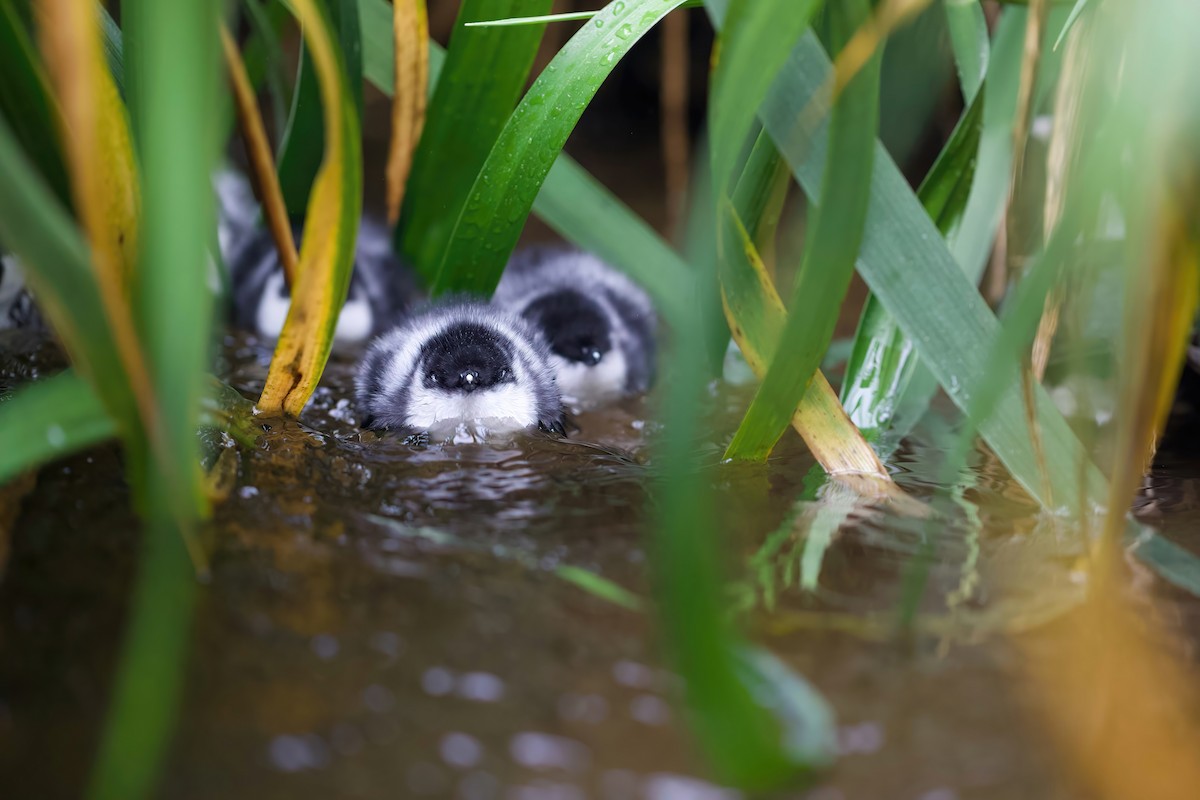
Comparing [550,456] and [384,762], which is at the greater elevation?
[550,456]

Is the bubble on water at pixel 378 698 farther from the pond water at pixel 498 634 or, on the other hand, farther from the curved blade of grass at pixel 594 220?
the curved blade of grass at pixel 594 220

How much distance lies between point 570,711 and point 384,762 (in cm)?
20

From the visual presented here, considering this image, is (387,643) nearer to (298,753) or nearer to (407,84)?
(298,753)

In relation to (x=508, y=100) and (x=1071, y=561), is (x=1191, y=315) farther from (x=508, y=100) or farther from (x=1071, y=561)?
(x=508, y=100)

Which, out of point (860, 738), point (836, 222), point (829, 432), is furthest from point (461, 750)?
point (829, 432)

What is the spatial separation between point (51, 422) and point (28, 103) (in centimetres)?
104

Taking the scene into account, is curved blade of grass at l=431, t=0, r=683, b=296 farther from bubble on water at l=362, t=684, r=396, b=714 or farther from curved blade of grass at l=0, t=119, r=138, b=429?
bubble on water at l=362, t=684, r=396, b=714

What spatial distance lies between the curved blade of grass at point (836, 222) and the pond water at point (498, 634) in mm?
276

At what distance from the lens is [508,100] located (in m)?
2.48

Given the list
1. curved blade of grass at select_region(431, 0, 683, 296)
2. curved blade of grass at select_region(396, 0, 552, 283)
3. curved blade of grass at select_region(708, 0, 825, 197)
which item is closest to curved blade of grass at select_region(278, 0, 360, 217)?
curved blade of grass at select_region(396, 0, 552, 283)

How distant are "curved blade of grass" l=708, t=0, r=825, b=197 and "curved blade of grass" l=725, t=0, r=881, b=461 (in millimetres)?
126

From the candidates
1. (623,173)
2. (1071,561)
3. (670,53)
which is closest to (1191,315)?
(1071,561)

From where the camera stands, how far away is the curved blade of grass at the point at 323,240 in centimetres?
128

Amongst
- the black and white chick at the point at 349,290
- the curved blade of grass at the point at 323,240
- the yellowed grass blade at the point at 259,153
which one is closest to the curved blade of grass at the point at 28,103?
the yellowed grass blade at the point at 259,153
